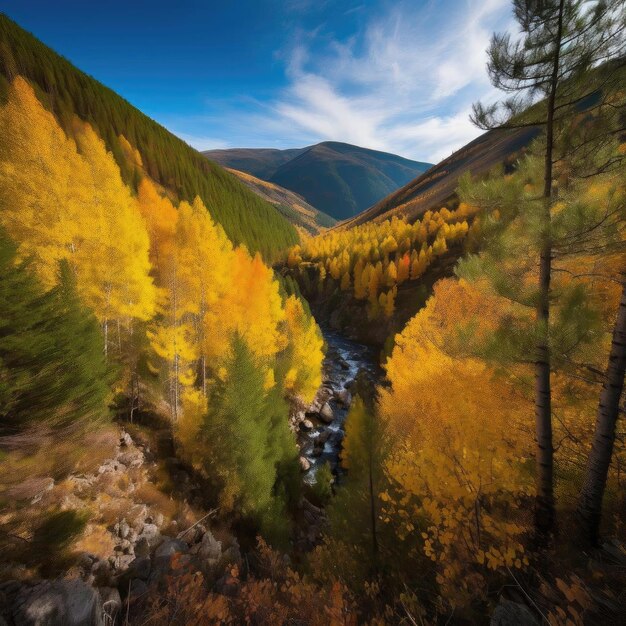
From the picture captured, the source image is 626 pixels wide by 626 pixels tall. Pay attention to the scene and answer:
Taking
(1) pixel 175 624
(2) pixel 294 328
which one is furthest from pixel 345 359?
(1) pixel 175 624

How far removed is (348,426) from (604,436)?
1783 centimetres

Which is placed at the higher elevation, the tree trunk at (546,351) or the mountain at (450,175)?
the mountain at (450,175)

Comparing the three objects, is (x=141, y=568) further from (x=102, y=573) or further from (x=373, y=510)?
(x=373, y=510)

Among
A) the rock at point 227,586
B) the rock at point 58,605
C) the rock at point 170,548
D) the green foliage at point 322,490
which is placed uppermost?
the rock at point 58,605

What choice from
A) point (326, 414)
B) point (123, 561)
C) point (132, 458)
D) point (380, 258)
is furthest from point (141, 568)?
point (380, 258)

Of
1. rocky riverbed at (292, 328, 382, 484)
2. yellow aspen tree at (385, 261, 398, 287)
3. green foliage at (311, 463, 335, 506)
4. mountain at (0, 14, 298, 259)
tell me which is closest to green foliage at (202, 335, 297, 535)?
green foliage at (311, 463, 335, 506)

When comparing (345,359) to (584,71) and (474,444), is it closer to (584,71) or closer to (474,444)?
(474,444)

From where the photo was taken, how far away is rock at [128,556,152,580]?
940 cm

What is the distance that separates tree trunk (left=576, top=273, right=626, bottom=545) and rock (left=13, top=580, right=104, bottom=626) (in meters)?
11.4

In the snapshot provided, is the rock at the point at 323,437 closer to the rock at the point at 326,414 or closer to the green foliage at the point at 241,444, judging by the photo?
the rock at the point at 326,414

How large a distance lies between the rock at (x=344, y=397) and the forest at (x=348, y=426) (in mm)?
13483

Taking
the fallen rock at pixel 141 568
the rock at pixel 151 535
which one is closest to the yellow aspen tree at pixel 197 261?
the rock at pixel 151 535

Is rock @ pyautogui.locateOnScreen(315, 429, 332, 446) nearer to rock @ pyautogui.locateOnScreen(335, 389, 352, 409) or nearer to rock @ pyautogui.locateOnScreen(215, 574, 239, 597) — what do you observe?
rock @ pyautogui.locateOnScreen(335, 389, 352, 409)

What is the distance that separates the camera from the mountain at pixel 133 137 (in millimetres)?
45688
